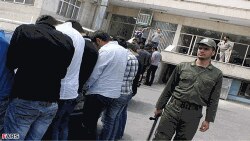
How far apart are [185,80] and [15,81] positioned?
6.85 feet

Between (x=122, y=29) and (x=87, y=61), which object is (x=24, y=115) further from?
(x=122, y=29)

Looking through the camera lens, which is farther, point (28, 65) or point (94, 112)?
point (94, 112)

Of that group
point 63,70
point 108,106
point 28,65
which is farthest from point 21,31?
point 108,106

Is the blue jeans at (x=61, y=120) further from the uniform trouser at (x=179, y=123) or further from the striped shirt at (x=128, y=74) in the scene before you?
the uniform trouser at (x=179, y=123)

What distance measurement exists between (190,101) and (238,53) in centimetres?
2111

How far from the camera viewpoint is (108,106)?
5.21m

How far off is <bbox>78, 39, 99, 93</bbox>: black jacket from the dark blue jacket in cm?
123

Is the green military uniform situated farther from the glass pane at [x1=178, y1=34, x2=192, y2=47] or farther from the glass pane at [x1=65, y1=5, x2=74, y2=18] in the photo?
the glass pane at [x1=178, y1=34, x2=192, y2=47]

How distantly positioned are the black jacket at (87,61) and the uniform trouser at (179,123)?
45.6 inches

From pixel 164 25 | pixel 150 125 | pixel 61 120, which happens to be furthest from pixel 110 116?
pixel 164 25

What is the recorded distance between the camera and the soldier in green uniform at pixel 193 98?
4.39 m

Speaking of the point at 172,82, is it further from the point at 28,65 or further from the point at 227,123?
the point at 227,123

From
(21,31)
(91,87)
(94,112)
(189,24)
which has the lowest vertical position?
(94,112)

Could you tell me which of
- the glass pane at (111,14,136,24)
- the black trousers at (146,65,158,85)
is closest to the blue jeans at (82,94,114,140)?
the black trousers at (146,65,158,85)
